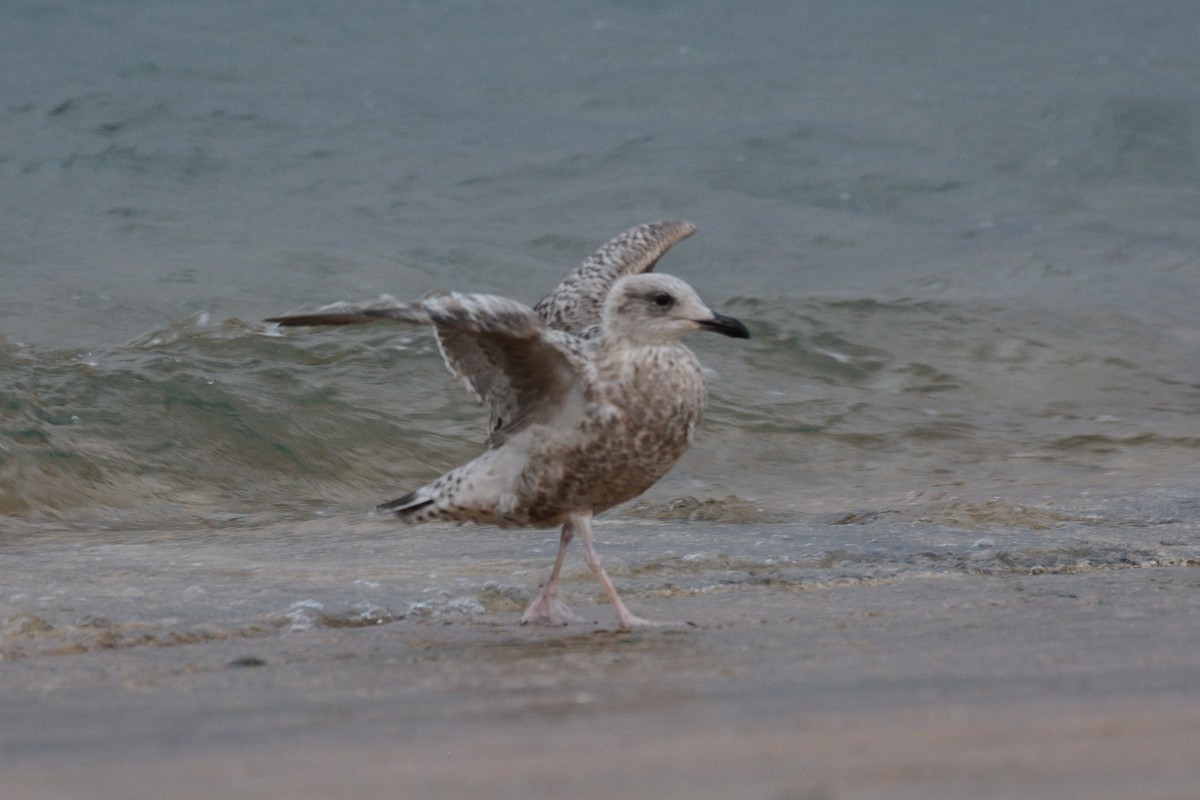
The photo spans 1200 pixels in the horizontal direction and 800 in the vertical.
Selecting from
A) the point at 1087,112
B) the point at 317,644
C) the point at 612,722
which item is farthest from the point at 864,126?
the point at 612,722

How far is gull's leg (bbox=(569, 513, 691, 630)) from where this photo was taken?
4.20m

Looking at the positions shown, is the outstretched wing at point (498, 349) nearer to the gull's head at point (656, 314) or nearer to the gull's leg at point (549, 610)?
the gull's head at point (656, 314)

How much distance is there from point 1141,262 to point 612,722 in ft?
36.7

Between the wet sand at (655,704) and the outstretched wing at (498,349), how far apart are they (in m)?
0.63

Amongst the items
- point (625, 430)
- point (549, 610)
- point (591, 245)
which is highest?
point (625, 430)

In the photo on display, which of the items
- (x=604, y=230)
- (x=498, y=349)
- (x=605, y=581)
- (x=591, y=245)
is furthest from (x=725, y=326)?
(x=604, y=230)

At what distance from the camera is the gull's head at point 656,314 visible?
14.9 ft

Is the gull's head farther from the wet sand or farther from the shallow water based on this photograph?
the shallow water

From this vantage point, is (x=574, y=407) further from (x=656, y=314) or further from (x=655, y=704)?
(x=655, y=704)

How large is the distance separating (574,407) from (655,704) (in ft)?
6.01

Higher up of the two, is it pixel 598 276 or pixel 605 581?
pixel 598 276

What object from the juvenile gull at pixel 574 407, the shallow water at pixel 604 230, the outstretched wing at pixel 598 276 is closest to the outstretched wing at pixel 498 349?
the juvenile gull at pixel 574 407

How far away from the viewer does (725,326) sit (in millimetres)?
4551

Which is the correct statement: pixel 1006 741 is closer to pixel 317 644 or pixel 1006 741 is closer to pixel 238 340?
pixel 317 644
